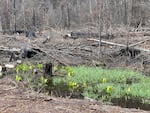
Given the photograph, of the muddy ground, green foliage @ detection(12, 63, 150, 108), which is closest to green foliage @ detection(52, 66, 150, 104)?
green foliage @ detection(12, 63, 150, 108)

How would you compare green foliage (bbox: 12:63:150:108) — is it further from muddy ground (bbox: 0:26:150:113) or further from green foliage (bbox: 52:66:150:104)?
muddy ground (bbox: 0:26:150:113)

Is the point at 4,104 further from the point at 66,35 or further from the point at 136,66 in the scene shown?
the point at 66,35

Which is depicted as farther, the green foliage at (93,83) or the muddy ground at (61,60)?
the green foliage at (93,83)

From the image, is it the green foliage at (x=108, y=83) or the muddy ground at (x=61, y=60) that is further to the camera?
the green foliage at (x=108, y=83)

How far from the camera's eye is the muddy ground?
28.8 feet

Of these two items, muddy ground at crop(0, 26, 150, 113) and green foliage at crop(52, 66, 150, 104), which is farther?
green foliage at crop(52, 66, 150, 104)

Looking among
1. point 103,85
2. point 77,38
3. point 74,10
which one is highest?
point 74,10

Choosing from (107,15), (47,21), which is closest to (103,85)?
(107,15)

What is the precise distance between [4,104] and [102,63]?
9.12 m

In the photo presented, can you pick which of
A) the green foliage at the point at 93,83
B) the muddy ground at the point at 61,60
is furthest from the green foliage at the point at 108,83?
the muddy ground at the point at 61,60

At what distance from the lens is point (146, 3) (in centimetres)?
3438

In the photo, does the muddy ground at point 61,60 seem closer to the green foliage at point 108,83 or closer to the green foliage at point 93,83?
the green foliage at point 93,83

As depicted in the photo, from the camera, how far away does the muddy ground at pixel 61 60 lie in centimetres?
877

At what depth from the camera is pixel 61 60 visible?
1758 centimetres
